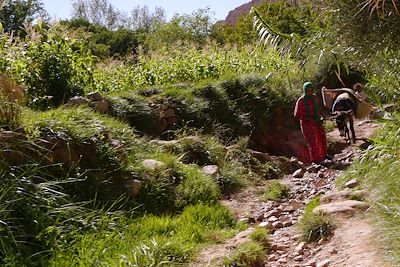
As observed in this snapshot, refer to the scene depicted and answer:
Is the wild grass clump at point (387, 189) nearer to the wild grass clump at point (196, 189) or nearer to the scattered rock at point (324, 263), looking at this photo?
the scattered rock at point (324, 263)

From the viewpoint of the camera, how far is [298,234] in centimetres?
439

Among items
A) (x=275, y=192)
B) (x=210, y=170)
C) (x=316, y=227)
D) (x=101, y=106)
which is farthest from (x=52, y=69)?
(x=316, y=227)

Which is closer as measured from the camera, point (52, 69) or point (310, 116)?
point (52, 69)

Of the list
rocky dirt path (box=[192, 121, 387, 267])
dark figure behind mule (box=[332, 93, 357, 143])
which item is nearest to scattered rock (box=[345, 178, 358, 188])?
rocky dirt path (box=[192, 121, 387, 267])

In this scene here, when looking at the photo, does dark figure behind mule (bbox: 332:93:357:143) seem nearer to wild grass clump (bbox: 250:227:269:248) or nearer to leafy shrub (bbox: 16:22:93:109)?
leafy shrub (bbox: 16:22:93:109)

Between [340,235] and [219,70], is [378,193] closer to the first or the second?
[340,235]

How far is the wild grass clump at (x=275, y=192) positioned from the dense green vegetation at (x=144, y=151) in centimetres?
3

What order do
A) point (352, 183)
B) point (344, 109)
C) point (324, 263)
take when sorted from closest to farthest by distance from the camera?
point (324, 263), point (352, 183), point (344, 109)

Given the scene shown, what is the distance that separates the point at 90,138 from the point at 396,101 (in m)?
3.12

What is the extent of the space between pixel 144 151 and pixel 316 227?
2.85m

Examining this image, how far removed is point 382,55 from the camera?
4289 mm

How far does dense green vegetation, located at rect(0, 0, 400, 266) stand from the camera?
3738 millimetres

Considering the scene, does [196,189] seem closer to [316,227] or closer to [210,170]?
[210,170]

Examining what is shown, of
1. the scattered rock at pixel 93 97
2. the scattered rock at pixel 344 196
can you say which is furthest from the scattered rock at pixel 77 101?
the scattered rock at pixel 344 196
